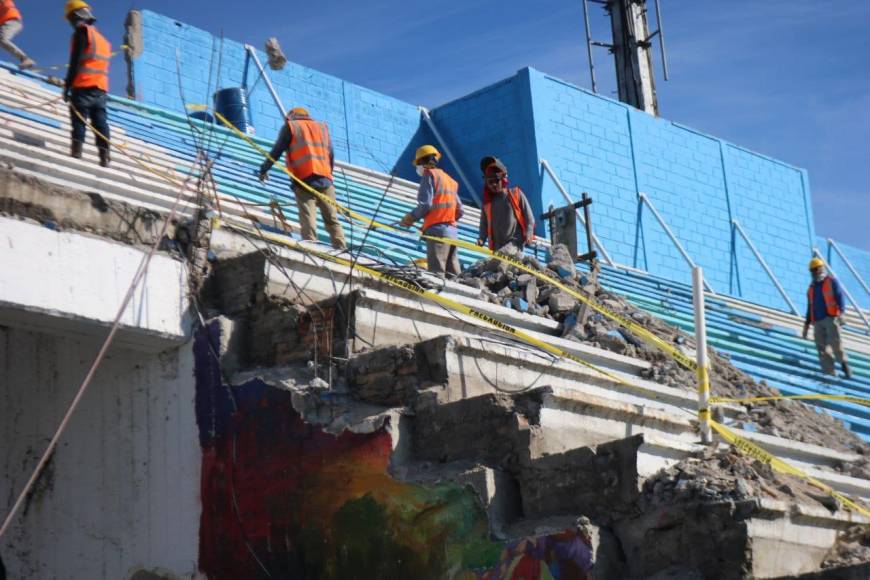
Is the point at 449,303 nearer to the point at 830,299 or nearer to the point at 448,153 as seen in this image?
the point at 830,299

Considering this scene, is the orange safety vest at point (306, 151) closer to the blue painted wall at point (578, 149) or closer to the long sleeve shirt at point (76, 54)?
the long sleeve shirt at point (76, 54)

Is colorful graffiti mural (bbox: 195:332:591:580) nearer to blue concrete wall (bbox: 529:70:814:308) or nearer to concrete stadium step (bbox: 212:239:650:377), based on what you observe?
concrete stadium step (bbox: 212:239:650:377)

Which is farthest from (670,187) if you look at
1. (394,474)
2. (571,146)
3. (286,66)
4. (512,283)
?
(394,474)

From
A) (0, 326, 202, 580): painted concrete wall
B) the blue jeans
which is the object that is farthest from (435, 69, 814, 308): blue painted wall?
(0, 326, 202, 580): painted concrete wall

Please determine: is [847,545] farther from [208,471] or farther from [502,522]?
[208,471]

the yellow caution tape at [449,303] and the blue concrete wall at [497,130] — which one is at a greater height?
the blue concrete wall at [497,130]

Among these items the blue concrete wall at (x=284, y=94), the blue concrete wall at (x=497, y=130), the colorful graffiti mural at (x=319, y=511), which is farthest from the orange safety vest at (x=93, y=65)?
the blue concrete wall at (x=497, y=130)

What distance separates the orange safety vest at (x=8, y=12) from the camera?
38.7 feet

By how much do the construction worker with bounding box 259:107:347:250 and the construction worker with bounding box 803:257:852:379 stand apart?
7238 millimetres

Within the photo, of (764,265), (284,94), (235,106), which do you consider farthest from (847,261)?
(235,106)

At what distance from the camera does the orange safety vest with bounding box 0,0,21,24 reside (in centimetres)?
1180

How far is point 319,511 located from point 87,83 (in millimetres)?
4612

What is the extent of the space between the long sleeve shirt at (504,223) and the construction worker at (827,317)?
5.11 meters

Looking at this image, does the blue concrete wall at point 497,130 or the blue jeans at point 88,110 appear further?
the blue concrete wall at point 497,130
